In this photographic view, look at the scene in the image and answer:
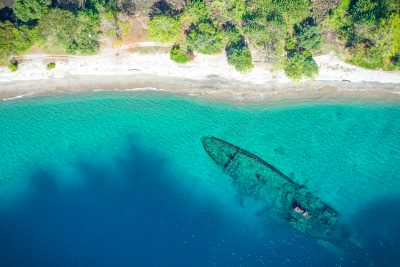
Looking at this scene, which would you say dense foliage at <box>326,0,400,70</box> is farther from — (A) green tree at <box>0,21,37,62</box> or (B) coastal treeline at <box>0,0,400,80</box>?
Result: (A) green tree at <box>0,21,37,62</box>

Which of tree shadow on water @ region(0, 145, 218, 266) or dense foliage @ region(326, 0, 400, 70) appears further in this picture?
tree shadow on water @ region(0, 145, 218, 266)

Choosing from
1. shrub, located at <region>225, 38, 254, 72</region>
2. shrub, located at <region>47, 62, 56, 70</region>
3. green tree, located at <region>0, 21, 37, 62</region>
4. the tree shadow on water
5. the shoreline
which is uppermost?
green tree, located at <region>0, 21, 37, 62</region>

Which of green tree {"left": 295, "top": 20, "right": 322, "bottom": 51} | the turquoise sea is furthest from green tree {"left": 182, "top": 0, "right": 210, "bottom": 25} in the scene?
green tree {"left": 295, "top": 20, "right": 322, "bottom": 51}

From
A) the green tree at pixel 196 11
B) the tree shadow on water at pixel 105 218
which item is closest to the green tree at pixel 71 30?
the green tree at pixel 196 11

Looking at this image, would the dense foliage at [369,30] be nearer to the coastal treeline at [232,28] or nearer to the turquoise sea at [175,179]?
the coastal treeline at [232,28]

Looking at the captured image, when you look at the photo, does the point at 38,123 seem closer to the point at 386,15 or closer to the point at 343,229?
the point at 343,229

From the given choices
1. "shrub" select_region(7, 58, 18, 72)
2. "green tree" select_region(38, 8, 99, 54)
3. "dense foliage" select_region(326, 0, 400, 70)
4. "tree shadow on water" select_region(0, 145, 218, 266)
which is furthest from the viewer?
"shrub" select_region(7, 58, 18, 72)
